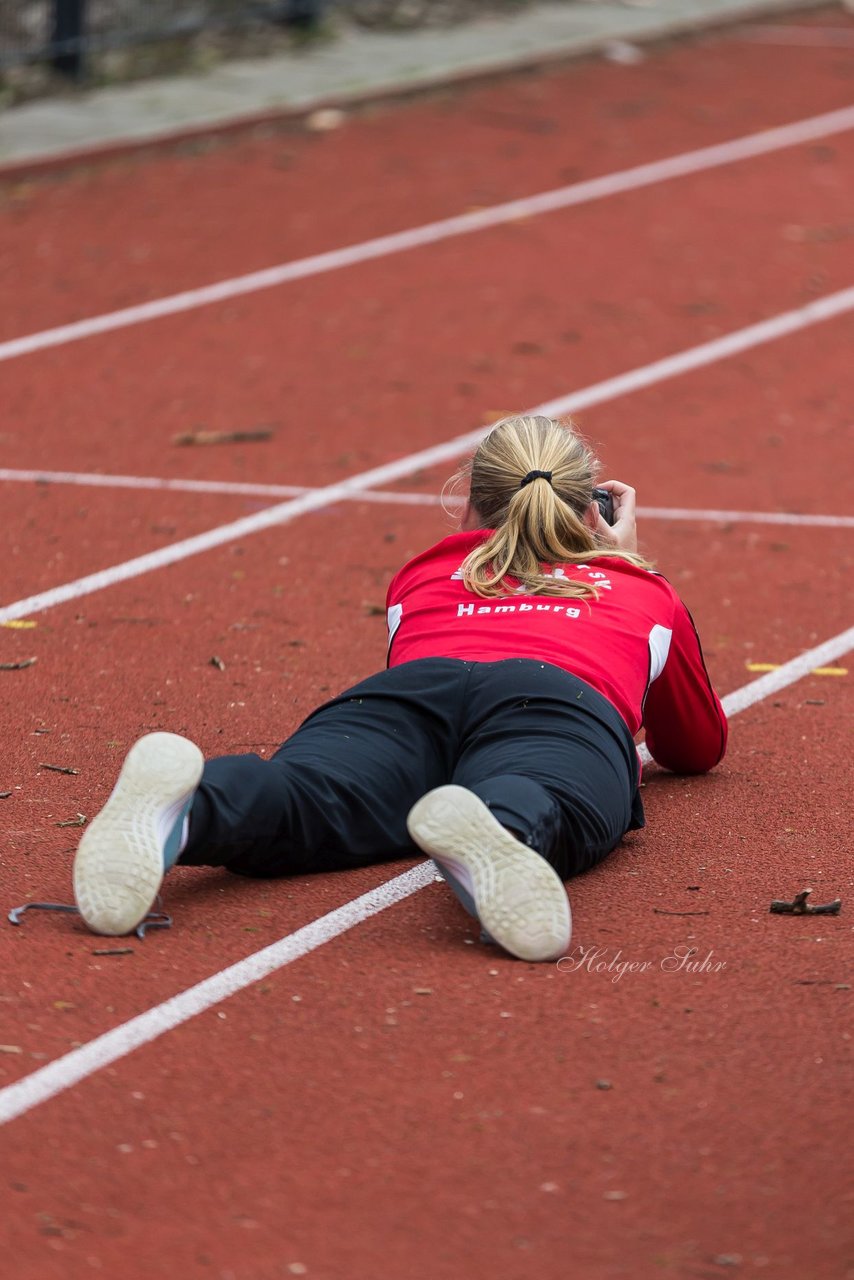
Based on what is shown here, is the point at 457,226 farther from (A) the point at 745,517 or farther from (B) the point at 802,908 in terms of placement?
(B) the point at 802,908

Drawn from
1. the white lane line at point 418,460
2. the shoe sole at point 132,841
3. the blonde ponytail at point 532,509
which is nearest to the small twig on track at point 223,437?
the white lane line at point 418,460

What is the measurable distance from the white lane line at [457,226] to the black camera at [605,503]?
551 cm

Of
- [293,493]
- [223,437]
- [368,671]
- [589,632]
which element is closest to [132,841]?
[589,632]

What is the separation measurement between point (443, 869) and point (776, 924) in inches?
33.5

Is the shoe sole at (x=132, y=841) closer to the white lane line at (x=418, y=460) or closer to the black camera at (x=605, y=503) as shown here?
the black camera at (x=605, y=503)

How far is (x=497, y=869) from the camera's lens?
158 inches

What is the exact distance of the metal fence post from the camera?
1497 centimetres

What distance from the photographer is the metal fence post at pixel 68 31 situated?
14969 mm

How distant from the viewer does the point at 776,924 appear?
4.39 m

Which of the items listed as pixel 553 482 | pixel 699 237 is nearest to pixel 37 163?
pixel 699 237

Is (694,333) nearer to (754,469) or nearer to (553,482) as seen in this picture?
(754,469)

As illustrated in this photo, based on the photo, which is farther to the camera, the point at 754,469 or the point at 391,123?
the point at 391,123

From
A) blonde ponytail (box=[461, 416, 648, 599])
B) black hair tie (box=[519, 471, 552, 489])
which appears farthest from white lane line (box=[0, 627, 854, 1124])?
black hair tie (box=[519, 471, 552, 489])

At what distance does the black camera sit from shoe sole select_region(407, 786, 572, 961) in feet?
4.73
